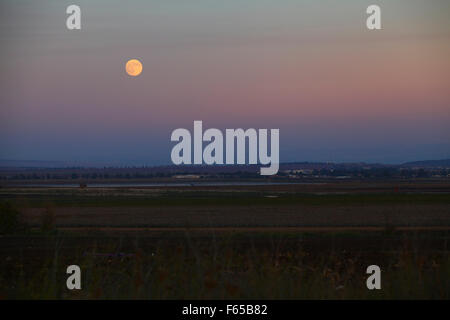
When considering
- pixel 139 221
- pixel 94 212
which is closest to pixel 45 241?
pixel 139 221

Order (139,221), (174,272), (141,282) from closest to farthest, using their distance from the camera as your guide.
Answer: (141,282)
(174,272)
(139,221)

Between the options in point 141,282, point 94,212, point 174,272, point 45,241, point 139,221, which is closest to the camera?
point 141,282

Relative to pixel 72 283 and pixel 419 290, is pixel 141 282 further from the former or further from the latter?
pixel 419 290

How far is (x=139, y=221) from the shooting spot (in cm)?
3897

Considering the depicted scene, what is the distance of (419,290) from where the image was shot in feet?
20.3

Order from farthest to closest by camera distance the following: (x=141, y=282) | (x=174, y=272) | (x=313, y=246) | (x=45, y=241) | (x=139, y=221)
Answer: (x=139, y=221)
(x=45, y=241)
(x=313, y=246)
(x=174, y=272)
(x=141, y=282)

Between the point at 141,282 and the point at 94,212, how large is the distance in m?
43.5
